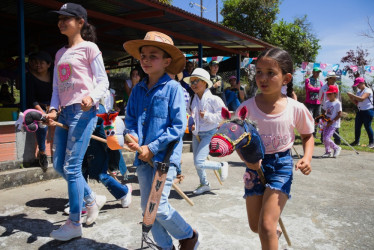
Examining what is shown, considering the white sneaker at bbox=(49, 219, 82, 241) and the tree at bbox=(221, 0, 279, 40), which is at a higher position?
the tree at bbox=(221, 0, 279, 40)

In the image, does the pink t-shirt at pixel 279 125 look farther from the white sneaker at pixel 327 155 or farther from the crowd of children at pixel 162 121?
the white sneaker at pixel 327 155

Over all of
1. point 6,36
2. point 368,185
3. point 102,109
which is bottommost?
point 368,185

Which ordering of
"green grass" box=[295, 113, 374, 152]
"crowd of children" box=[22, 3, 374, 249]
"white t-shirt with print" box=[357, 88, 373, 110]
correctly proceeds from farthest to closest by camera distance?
"green grass" box=[295, 113, 374, 152] < "white t-shirt with print" box=[357, 88, 373, 110] < "crowd of children" box=[22, 3, 374, 249]

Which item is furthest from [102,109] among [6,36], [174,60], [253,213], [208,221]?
[6,36]

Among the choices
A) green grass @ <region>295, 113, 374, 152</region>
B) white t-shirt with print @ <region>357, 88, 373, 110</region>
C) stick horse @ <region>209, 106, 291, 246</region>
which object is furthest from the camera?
green grass @ <region>295, 113, 374, 152</region>

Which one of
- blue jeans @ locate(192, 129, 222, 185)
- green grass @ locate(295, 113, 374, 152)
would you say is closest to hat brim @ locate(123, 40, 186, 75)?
blue jeans @ locate(192, 129, 222, 185)

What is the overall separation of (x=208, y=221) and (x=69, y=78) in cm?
213

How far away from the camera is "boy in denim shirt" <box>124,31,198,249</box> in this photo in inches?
97.7

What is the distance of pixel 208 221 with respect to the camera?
366 centimetres

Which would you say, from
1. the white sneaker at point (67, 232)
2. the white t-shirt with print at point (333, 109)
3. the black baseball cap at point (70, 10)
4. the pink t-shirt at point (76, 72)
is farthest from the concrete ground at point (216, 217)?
the white t-shirt with print at point (333, 109)

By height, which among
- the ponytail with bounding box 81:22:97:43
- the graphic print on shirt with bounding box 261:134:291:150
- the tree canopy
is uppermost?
the tree canopy

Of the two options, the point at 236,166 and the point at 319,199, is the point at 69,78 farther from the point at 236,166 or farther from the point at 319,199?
the point at 236,166

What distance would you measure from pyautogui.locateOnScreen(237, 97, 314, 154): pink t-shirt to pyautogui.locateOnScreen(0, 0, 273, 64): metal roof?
5.11m

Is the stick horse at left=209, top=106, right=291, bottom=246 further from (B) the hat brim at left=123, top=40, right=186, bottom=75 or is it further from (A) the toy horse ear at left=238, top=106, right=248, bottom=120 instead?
(B) the hat brim at left=123, top=40, right=186, bottom=75
